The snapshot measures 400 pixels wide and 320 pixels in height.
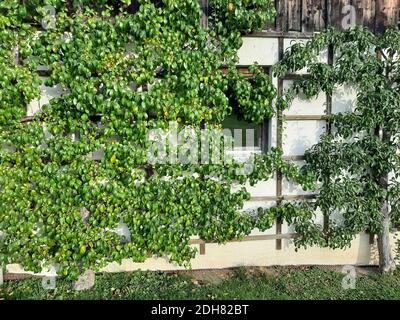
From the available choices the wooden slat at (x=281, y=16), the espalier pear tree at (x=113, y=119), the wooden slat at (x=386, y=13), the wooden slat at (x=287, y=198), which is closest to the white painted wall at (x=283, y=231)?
the wooden slat at (x=287, y=198)

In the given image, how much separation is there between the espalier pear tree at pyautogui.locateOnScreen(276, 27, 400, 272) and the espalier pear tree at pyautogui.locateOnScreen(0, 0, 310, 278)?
0.58 m

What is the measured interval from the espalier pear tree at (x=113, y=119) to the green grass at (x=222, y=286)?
0.31m

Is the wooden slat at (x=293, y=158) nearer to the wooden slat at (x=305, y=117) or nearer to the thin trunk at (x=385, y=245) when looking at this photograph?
the wooden slat at (x=305, y=117)

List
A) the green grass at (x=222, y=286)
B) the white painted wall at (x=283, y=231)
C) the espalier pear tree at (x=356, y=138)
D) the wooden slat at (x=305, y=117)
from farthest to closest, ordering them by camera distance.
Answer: the wooden slat at (x=305, y=117), the white painted wall at (x=283, y=231), the espalier pear tree at (x=356, y=138), the green grass at (x=222, y=286)

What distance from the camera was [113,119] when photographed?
397 centimetres

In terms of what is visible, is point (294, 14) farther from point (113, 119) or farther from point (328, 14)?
point (113, 119)

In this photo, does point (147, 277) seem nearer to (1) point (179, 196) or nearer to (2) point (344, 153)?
(1) point (179, 196)

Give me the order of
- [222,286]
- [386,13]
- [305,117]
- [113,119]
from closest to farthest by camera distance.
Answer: [113,119] < [222,286] < [386,13] < [305,117]

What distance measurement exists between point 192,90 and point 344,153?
2.00 m

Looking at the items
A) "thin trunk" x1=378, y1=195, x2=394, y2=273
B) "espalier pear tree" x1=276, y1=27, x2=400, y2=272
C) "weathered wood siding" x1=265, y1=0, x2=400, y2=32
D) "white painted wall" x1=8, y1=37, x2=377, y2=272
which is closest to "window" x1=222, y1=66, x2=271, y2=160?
"white painted wall" x1=8, y1=37, x2=377, y2=272

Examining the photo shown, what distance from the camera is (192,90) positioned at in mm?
4035

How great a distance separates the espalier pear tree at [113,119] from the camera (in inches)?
152

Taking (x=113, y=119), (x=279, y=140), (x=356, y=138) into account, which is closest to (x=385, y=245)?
(x=356, y=138)

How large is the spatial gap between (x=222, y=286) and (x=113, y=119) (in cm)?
230
